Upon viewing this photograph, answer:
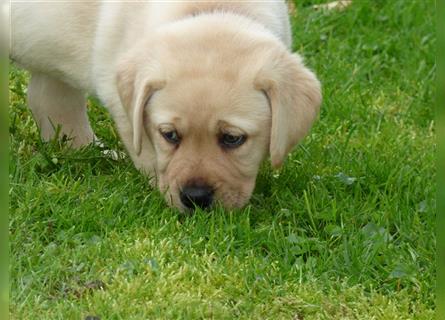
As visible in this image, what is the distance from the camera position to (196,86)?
140 inches

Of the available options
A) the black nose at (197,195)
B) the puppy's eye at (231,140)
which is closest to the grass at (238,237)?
the black nose at (197,195)

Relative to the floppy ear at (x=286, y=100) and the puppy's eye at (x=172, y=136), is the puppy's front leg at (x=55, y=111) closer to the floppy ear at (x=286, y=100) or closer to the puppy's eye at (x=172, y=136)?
the puppy's eye at (x=172, y=136)

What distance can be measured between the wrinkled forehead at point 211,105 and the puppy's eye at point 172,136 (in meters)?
0.06

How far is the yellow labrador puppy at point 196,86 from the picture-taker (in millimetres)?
3572

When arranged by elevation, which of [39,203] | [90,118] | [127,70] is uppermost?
[127,70]

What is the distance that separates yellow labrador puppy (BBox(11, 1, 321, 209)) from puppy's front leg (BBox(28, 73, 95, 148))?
20.2 inches

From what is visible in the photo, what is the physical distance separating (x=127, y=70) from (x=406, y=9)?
3861 mm

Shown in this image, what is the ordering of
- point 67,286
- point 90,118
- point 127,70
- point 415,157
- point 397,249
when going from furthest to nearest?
point 90,118 < point 415,157 < point 127,70 < point 397,249 < point 67,286

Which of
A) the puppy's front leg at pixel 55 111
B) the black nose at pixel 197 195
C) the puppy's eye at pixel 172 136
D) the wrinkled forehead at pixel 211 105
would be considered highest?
the wrinkled forehead at pixel 211 105

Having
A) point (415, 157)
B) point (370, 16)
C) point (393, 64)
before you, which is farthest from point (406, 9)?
point (415, 157)

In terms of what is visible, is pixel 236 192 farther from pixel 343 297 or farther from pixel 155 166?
pixel 343 297

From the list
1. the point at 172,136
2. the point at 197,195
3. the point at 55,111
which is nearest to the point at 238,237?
the point at 197,195

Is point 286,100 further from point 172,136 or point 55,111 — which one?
point 55,111

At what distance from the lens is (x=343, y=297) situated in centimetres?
317
